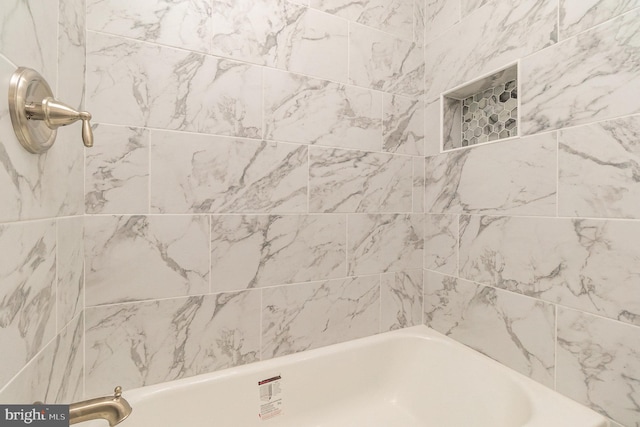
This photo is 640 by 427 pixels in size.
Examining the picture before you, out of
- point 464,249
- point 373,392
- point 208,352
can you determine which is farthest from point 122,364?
point 464,249

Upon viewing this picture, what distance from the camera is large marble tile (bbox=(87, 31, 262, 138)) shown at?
0.98 m

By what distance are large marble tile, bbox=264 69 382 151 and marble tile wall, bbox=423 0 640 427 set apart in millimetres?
379

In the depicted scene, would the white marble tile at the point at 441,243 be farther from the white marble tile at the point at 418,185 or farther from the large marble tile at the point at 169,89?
the large marble tile at the point at 169,89

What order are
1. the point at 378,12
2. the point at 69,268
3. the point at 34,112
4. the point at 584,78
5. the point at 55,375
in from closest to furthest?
1. the point at 34,112
2. the point at 55,375
3. the point at 69,268
4. the point at 584,78
5. the point at 378,12

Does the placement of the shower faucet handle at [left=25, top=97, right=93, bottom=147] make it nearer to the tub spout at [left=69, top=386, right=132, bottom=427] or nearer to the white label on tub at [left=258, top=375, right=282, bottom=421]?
the tub spout at [left=69, top=386, right=132, bottom=427]

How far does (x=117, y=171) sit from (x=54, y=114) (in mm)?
453

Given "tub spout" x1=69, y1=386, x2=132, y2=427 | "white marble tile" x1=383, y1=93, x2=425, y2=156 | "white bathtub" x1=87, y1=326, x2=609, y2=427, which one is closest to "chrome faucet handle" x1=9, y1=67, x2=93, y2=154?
"tub spout" x1=69, y1=386, x2=132, y2=427

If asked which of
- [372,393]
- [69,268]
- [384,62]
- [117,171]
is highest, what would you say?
[384,62]

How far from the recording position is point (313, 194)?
129cm

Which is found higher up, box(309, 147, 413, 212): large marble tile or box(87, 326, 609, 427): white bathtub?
box(309, 147, 413, 212): large marble tile

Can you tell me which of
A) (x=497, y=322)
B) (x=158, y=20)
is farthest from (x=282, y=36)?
(x=497, y=322)

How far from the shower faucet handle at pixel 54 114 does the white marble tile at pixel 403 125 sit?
114 centimetres

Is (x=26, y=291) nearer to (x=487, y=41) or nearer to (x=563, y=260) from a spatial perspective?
(x=563, y=260)

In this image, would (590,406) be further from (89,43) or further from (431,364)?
(89,43)
